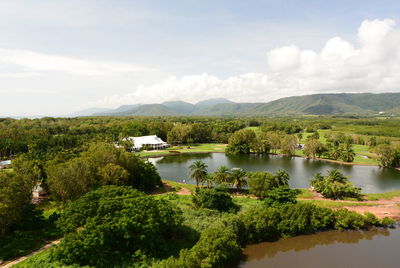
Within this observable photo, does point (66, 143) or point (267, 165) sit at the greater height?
point (66, 143)

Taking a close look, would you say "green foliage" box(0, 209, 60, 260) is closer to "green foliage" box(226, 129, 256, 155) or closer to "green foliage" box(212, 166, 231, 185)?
"green foliage" box(212, 166, 231, 185)

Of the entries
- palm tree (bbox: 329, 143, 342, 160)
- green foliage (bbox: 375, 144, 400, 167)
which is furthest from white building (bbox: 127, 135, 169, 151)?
green foliage (bbox: 375, 144, 400, 167)

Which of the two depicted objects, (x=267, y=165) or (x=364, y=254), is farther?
(x=267, y=165)

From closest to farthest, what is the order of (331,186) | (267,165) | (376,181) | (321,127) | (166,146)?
(331,186) → (376,181) → (267,165) → (166,146) → (321,127)

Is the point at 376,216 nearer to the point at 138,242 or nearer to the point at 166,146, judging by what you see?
the point at 138,242

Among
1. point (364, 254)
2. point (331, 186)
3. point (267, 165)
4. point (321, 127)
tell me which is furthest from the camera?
point (321, 127)

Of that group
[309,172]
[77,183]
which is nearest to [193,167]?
[77,183]

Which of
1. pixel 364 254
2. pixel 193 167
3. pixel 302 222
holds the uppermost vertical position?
pixel 193 167
